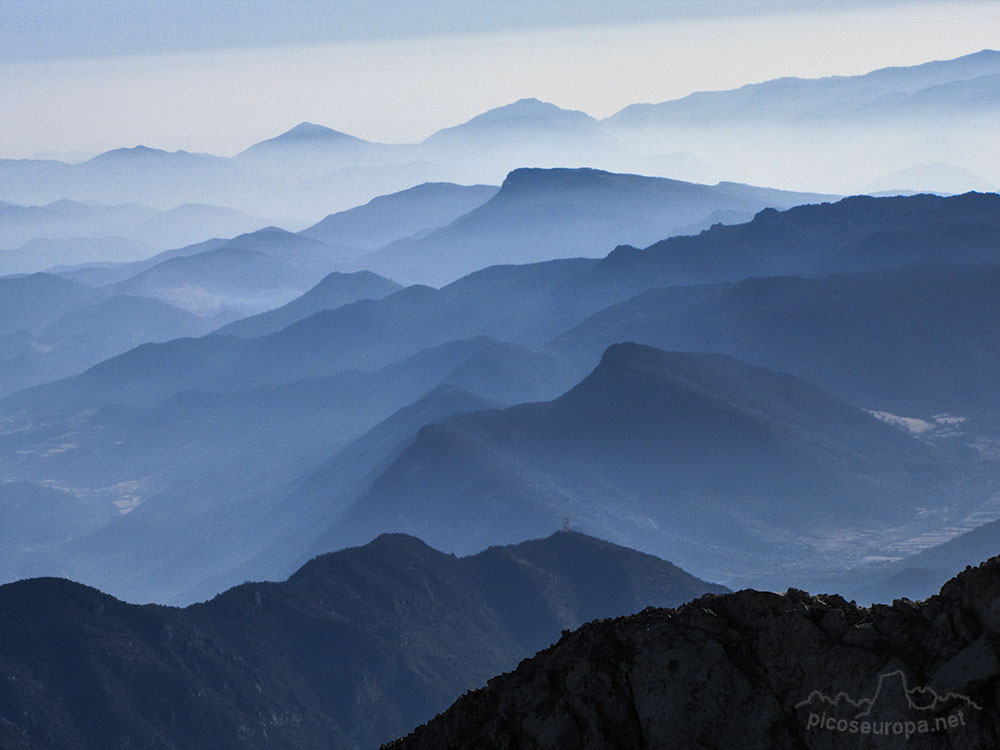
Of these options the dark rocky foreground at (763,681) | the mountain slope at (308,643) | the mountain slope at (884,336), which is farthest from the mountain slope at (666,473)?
the dark rocky foreground at (763,681)

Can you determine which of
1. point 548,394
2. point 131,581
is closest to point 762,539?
point 548,394

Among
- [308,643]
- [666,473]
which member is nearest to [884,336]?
[666,473]

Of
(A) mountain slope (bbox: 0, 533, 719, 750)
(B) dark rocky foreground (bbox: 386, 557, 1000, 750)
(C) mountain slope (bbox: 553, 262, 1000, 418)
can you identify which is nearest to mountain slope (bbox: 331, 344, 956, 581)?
(C) mountain slope (bbox: 553, 262, 1000, 418)

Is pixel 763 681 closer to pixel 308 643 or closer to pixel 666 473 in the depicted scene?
pixel 308 643

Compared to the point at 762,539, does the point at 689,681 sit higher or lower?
higher

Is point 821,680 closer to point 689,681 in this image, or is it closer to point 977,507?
point 689,681

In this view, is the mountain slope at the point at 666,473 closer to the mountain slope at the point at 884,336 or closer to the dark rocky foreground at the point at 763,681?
the mountain slope at the point at 884,336
